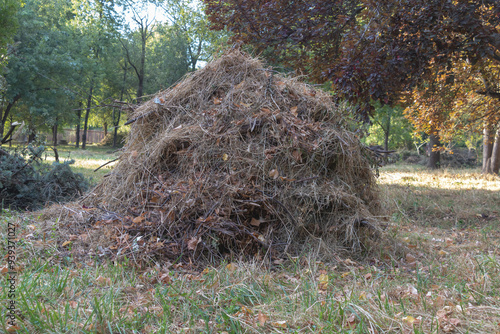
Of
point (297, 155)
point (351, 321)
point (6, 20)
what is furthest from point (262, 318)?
point (6, 20)

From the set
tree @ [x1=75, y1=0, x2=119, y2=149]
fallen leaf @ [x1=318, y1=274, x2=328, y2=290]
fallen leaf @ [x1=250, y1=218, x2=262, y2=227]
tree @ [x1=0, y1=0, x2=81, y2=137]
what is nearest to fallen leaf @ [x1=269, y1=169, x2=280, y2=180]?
fallen leaf @ [x1=250, y1=218, x2=262, y2=227]

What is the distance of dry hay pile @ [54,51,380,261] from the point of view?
11.6 ft

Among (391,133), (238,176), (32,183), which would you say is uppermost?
(391,133)

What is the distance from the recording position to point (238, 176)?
3.78m

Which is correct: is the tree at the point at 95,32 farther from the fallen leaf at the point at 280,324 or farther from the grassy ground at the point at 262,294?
the fallen leaf at the point at 280,324

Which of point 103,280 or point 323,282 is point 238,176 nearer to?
point 323,282

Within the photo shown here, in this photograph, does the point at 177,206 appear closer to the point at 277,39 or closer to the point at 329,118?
the point at 329,118

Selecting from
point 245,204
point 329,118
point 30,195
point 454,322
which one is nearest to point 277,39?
point 329,118

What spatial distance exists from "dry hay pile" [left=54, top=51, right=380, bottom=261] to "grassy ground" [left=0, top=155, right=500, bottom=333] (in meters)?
0.35

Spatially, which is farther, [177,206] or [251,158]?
[251,158]

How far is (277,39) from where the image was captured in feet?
23.0

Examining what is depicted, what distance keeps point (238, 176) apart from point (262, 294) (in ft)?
4.84

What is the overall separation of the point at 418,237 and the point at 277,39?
4.59m

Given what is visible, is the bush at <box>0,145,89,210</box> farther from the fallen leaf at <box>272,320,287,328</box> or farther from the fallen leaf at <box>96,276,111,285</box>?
the fallen leaf at <box>272,320,287,328</box>
